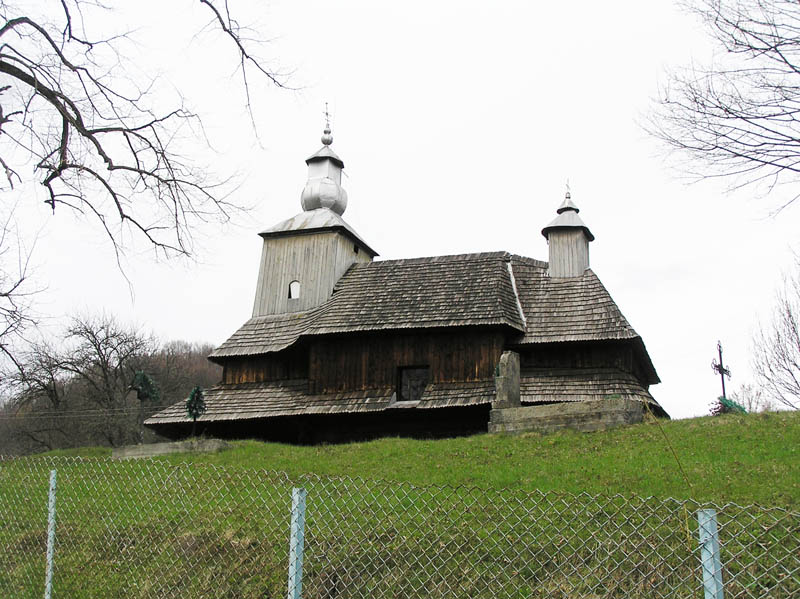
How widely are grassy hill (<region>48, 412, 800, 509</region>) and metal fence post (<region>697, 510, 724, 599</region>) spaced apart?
412 centimetres

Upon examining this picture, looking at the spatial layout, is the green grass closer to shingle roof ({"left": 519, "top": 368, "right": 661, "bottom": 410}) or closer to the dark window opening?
shingle roof ({"left": 519, "top": 368, "right": 661, "bottom": 410})

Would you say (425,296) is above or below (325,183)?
below

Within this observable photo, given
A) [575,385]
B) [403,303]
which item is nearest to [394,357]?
[403,303]

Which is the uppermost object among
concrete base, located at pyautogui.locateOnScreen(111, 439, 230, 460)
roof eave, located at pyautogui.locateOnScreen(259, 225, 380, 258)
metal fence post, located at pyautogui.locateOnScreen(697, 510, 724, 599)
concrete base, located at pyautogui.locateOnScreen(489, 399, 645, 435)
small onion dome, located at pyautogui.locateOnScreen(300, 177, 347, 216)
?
small onion dome, located at pyautogui.locateOnScreen(300, 177, 347, 216)

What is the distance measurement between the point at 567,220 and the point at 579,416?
1061cm

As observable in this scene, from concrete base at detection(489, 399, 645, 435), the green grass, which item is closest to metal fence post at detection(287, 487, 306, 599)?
the green grass

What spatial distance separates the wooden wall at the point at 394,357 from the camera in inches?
843

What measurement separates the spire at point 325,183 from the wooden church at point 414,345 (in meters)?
2.01

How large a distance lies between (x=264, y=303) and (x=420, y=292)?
6.27 m

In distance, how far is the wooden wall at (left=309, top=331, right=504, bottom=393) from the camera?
21.4m

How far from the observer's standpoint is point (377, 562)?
7355 millimetres

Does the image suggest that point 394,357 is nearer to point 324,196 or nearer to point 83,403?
point 324,196

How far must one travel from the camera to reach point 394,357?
2220cm

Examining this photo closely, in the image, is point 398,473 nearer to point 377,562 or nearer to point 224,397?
point 377,562
